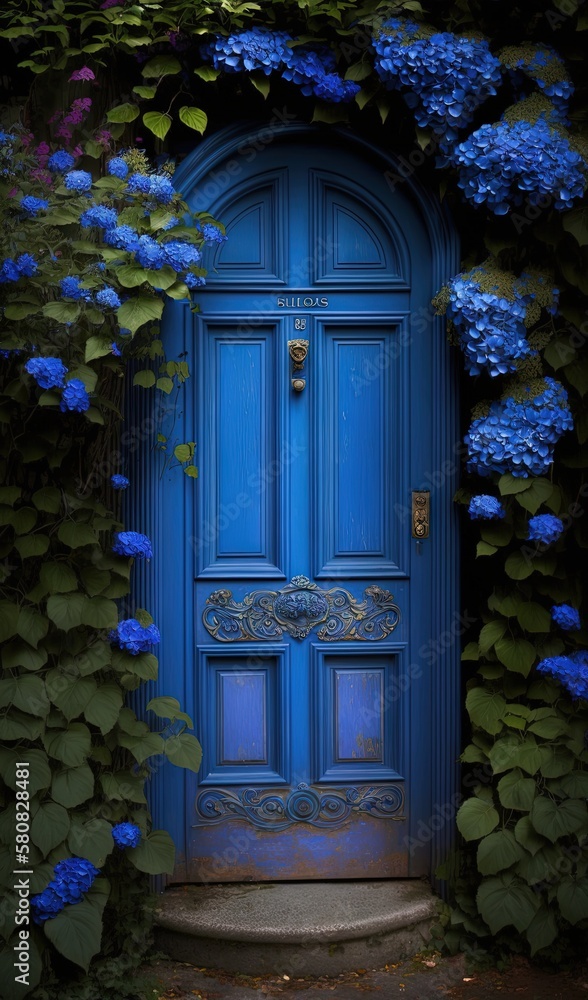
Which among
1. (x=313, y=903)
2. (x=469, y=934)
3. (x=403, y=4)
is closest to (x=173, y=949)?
(x=313, y=903)

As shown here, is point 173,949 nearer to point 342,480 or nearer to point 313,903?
point 313,903

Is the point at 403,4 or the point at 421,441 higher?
the point at 403,4

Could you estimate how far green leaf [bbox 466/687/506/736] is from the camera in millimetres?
3124

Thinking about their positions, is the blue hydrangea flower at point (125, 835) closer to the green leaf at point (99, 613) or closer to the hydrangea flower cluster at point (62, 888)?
the hydrangea flower cluster at point (62, 888)

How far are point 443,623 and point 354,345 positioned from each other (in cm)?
103

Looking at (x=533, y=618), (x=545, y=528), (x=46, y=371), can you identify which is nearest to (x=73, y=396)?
(x=46, y=371)

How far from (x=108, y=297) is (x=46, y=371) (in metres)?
0.29

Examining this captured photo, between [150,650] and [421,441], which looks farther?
[421,441]

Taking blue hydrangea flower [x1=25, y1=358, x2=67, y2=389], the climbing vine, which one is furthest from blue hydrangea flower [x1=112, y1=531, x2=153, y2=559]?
blue hydrangea flower [x1=25, y1=358, x2=67, y2=389]

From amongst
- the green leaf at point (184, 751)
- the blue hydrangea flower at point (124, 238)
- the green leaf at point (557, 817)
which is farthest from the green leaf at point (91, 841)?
the blue hydrangea flower at point (124, 238)

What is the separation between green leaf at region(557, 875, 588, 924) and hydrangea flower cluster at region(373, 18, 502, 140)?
244 centimetres

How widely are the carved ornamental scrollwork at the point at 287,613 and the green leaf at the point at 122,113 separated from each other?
5.22ft

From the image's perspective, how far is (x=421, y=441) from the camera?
10.9 feet

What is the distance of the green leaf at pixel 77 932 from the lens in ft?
8.89
